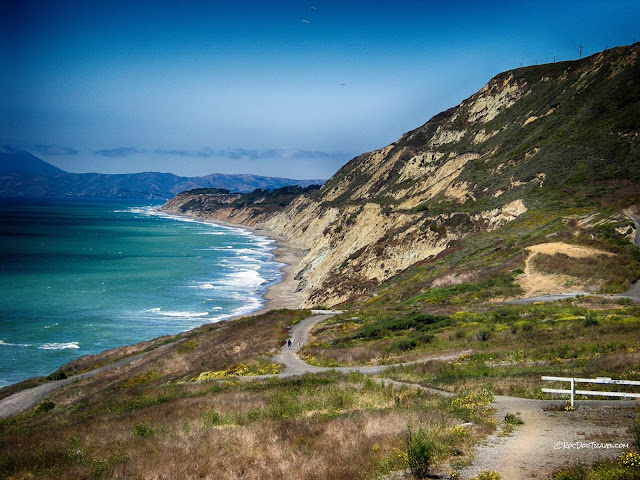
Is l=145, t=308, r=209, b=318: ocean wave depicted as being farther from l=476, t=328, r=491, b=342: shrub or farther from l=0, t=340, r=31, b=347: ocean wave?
l=476, t=328, r=491, b=342: shrub

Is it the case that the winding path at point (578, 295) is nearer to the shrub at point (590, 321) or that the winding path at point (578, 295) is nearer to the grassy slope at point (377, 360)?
the grassy slope at point (377, 360)

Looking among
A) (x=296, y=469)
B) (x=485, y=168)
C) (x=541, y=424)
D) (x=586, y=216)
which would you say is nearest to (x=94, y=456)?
(x=296, y=469)

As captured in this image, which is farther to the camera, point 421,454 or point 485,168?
point 485,168

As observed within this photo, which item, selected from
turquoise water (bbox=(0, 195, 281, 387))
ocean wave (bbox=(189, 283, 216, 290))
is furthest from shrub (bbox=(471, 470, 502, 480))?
ocean wave (bbox=(189, 283, 216, 290))

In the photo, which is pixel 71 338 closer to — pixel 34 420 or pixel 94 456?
pixel 34 420

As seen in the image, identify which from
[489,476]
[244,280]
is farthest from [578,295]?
[244,280]
